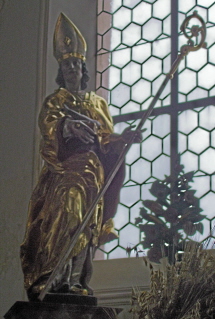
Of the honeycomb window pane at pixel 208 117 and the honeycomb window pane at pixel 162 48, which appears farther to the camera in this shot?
the honeycomb window pane at pixel 162 48

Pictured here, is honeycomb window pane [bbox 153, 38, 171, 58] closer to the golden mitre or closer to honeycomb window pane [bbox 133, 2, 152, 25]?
honeycomb window pane [bbox 133, 2, 152, 25]

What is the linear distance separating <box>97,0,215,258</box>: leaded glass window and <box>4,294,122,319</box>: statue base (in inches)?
69.9

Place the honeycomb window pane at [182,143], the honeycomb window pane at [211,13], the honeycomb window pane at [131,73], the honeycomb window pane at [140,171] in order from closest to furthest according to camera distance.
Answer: the honeycomb window pane at [182,143]
the honeycomb window pane at [140,171]
the honeycomb window pane at [211,13]
the honeycomb window pane at [131,73]

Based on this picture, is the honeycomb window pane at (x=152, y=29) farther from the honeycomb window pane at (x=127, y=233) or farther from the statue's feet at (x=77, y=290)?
the statue's feet at (x=77, y=290)

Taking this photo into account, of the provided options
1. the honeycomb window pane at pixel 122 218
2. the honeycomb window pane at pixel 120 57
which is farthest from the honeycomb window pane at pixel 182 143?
the honeycomb window pane at pixel 120 57

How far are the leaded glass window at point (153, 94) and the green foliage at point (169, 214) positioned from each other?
2.07ft

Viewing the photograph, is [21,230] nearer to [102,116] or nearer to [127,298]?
[127,298]

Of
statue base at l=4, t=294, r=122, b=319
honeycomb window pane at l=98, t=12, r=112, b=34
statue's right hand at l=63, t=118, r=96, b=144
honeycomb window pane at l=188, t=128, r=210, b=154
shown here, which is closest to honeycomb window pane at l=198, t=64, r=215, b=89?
honeycomb window pane at l=188, t=128, r=210, b=154

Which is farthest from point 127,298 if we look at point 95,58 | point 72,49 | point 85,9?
point 85,9

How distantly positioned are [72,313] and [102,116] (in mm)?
1350

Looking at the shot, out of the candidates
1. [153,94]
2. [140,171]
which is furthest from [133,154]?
[153,94]

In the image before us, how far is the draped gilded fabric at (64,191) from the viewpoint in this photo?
443 cm

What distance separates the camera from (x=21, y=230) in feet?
20.5

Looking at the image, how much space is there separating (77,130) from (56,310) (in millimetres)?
1080
